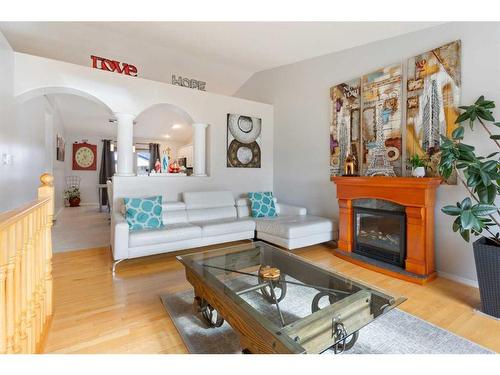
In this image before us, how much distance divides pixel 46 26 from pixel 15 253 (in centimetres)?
374

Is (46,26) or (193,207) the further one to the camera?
(193,207)

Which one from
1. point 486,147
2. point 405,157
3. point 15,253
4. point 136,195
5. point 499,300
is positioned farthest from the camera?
point 136,195

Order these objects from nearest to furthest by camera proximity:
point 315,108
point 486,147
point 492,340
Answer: point 492,340
point 486,147
point 315,108

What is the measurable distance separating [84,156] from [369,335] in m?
9.28

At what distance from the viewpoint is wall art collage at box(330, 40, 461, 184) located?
2662mm

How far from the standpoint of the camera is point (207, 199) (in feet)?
13.0

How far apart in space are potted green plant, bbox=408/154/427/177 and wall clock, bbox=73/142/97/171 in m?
9.00

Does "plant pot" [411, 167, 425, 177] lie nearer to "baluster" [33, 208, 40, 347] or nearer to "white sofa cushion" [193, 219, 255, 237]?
"white sofa cushion" [193, 219, 255, 237]

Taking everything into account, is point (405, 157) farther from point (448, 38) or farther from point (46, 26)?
point (46, 26)

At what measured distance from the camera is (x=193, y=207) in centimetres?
384

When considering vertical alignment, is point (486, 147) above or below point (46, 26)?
below

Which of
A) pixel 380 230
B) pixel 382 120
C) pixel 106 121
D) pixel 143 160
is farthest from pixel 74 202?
pixel 382 120

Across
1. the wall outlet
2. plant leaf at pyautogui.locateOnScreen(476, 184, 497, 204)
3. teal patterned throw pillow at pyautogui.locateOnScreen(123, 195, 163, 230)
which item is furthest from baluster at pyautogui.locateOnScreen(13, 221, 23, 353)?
plant leaf at pyautogui.locateOnScreen(476, 184, 497, 204)
